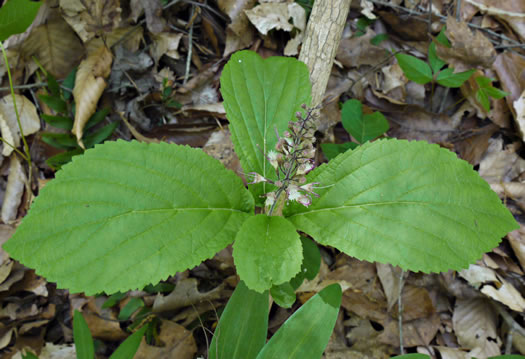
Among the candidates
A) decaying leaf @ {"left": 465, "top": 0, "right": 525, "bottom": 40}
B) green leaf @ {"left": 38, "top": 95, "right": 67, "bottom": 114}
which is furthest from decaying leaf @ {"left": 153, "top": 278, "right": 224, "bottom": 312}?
decaying leaf @ {"left": 465, "top": 0, "right": 525, "bottom": 40}

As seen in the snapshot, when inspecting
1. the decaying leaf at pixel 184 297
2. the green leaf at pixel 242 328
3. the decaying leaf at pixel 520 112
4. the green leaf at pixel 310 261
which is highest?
the decaying leaf at pixel 520 112

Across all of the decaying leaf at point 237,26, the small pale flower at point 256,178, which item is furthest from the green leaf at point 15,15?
the small pale flower at point 256,178

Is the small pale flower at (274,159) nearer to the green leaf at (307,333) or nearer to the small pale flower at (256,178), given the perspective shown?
the small pale flower at (256,178)

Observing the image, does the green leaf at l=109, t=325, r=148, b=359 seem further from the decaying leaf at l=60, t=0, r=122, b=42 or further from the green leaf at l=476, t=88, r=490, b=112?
the green leaf at l=476, t=88, r=490, b=112

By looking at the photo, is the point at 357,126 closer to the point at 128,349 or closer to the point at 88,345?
the point at 128,349

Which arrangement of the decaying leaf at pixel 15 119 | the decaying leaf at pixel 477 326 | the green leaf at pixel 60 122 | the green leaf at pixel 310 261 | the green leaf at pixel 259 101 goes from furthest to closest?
the decaying leaf at pixel 15 119 → the green leaf at pixel 60 122 → the decaying leaf at pixel 477 326 → the green leaf at pixel 310 261 → the green leaf at pixel 259 101

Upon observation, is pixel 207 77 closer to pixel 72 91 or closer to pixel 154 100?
pixel 154 100

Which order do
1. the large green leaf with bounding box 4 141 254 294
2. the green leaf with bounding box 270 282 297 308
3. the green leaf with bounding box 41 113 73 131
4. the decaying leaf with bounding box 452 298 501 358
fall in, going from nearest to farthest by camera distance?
the large green leaf with bounding box 4 141 254 294, the green leaf with bounding box 270 282 297 308, the decaying leaf with bounding box 452 298 501 358, the green leaf with bounding box 41 113 73 131
